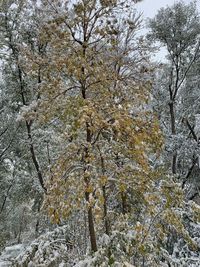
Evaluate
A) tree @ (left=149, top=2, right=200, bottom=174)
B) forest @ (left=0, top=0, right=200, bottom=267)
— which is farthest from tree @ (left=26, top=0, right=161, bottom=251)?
tree @ (left=149, top=2, right=200, bottom=174)

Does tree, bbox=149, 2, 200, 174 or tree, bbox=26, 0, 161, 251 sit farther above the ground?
tree, bbox=149, 2, 200, 174

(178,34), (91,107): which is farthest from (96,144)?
(178,34)

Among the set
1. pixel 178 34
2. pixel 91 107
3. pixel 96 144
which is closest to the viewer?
pixel 91 107

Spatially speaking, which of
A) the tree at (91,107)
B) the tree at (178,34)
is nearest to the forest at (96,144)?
the tree at (91,107)

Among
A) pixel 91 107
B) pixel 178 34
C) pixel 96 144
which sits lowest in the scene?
pixel 96 144

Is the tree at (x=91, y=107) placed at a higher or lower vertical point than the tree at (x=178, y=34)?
lower

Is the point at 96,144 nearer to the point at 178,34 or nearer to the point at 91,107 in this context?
the point at 91,107

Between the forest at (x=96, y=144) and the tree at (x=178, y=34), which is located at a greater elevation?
the tree at (x=178, y=34)

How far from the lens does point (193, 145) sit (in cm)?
1124

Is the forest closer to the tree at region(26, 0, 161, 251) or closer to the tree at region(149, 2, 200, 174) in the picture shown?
the tree at region(26, 0, 161, 251)

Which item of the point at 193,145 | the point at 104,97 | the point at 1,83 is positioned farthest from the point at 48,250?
the point at 1,83

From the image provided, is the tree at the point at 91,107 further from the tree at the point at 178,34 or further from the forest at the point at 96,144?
the tree at the point at 178,34

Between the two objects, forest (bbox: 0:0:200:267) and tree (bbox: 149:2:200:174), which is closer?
forest (bbox: 0:0:200:267)

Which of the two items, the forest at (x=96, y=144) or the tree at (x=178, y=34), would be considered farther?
the tree at (x=178, y=34)
